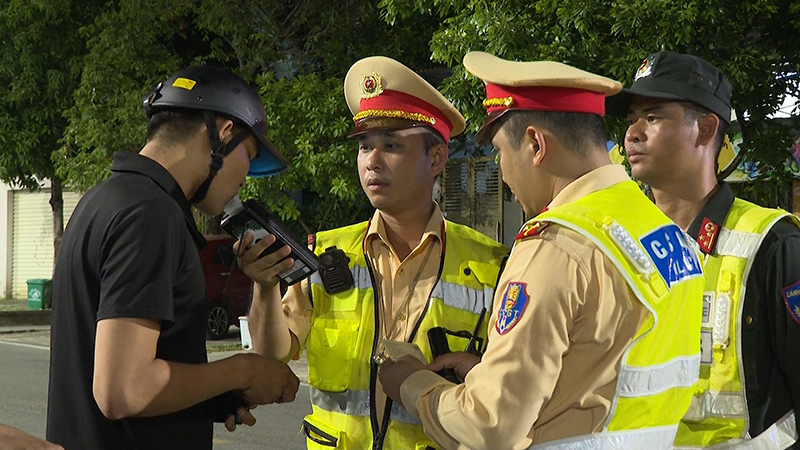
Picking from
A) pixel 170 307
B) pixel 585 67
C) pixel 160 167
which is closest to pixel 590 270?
pixel 170 307

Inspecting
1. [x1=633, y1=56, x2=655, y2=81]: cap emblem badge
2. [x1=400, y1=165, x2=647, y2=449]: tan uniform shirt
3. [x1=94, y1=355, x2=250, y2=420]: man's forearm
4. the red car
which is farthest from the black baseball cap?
the red car

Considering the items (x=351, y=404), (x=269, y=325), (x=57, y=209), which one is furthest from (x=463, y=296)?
(x=57, y=209)

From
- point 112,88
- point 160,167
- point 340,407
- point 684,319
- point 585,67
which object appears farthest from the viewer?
point 112,88

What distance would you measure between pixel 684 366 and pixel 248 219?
4.64ft

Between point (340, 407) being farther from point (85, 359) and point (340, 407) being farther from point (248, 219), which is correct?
point (85, 359)

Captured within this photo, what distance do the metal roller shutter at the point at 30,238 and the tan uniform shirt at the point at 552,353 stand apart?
24684 mm

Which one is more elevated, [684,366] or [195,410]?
[684,366]

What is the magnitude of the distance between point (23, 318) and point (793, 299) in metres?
18.4

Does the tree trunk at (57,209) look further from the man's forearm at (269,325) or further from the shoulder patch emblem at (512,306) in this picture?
the shoulder patch emblem at (512,306)

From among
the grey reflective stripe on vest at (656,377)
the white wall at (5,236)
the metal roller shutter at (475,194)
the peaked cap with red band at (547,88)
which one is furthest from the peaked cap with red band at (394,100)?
the white wall at (5,236)

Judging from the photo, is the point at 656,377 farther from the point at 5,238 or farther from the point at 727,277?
the point at 5,238

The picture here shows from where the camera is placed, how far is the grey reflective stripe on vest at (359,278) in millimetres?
3145

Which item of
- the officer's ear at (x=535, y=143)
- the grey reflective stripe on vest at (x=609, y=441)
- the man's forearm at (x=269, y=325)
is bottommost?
the grey reflective stripe on vest at (x=609, y=441)

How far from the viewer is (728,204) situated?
3.12 metres
